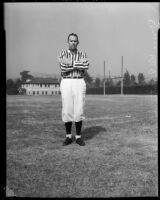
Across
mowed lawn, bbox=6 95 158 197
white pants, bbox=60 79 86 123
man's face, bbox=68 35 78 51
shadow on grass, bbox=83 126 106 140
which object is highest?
man's face, bbox=68 35 78 51

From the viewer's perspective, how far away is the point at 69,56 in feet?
14.9

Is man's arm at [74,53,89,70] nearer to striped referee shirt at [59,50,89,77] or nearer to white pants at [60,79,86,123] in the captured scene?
striped referee shirt at [59,50,89,77]

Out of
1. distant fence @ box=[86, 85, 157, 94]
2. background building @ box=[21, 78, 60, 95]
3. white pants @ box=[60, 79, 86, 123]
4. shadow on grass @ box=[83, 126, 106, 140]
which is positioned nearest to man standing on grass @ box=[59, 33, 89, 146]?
white pants @ box=[60, 79, 86, 123]

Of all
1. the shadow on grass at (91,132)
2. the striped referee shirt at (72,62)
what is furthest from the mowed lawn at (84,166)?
the striped referee shirt at (72,62)

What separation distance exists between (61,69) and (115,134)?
6.14 ft

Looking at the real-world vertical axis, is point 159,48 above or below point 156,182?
above

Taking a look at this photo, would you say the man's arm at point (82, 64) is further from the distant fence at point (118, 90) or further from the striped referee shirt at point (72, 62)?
the distant fence at point (118, 90)

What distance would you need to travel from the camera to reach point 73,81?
182 inches

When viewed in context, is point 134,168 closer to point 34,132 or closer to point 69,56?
point 69,56

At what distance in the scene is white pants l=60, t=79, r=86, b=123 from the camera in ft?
15.2

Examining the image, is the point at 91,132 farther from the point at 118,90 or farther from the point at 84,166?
the point at 118,90

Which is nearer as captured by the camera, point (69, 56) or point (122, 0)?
point (122, 0)

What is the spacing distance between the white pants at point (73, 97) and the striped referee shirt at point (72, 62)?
0.14 meters

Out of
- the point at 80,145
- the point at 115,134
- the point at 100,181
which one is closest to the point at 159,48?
the point at 100,181
